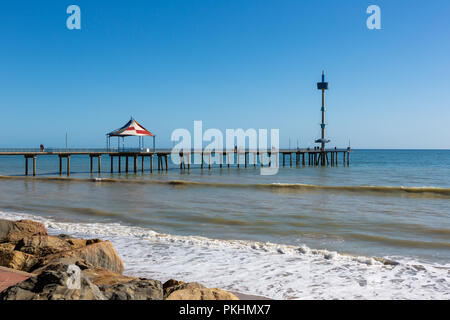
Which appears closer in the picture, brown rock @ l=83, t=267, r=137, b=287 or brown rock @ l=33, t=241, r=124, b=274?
brown rock @ l=83, t=267, r=137, b=287

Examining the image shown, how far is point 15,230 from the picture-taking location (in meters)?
7.14

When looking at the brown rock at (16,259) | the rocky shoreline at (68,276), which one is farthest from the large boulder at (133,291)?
the brown rock at (16,259)

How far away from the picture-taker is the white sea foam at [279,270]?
5.56m

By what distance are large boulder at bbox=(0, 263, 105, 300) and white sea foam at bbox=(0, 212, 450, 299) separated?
9.08ft

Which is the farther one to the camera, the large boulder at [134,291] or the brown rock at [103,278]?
the brown rock at [103,278]

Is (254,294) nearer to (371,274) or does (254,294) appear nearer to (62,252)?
(371,274)

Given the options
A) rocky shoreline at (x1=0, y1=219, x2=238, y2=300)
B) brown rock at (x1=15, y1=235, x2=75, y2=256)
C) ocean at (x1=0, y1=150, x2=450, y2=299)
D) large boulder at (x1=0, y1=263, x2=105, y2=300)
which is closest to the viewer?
large boulder at (x1=0, y1=263, x2=105, y2=300)

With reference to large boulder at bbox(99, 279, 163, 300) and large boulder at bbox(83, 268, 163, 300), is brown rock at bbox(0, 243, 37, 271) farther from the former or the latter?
large boulder at bbox(99, 279, 163, 300)

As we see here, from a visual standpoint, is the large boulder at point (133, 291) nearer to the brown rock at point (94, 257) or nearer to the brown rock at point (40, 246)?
the brown rock at point (94, 257)

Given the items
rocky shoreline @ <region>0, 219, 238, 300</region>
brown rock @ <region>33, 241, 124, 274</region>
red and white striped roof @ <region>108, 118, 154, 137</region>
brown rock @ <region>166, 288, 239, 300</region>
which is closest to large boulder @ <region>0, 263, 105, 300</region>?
rocky shoreline @ <region>0, 219, 238, 300</region>

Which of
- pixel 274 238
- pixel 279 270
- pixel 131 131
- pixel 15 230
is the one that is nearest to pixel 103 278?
pixel 279 270

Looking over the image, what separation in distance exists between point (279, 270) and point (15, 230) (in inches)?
204

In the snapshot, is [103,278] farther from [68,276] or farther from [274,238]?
[274,238]

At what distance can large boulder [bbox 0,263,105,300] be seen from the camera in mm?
3133
